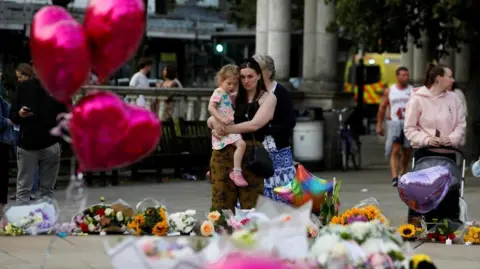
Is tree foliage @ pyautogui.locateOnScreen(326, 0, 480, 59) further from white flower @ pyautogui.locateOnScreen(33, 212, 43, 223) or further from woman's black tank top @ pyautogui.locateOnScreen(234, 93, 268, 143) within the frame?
white flower @ pyautogui.locateOnScreen(33, 212, 43, 223)

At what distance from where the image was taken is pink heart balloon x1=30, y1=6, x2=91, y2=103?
589 cm

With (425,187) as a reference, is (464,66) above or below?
below

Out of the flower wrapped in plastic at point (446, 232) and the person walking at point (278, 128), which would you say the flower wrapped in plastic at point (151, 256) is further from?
the flower wrapped in plastic at point (446, 232)

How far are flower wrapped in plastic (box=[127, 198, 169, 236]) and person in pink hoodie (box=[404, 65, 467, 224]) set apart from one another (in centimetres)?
245

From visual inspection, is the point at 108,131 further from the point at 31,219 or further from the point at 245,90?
the point at 31,219

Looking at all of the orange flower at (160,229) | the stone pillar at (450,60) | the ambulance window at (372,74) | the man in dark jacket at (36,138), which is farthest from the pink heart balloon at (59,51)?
the ambulance window at (372,74)

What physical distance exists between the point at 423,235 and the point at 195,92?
9703 mm

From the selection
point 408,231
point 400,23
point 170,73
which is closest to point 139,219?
point 408,231

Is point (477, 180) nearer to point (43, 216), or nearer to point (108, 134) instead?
point (43, 216)

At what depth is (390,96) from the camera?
62.8 feet

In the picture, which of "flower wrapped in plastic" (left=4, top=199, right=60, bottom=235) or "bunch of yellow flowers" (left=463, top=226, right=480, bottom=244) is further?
"flower wrapped in plastic" (left=4, top=199, right=60, bottom=235)

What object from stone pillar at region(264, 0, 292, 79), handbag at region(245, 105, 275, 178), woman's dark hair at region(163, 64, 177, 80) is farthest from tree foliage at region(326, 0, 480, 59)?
handbag at region(245, 105, 275, 178)

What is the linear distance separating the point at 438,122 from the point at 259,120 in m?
2.08

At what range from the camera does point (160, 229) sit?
38.8ft
